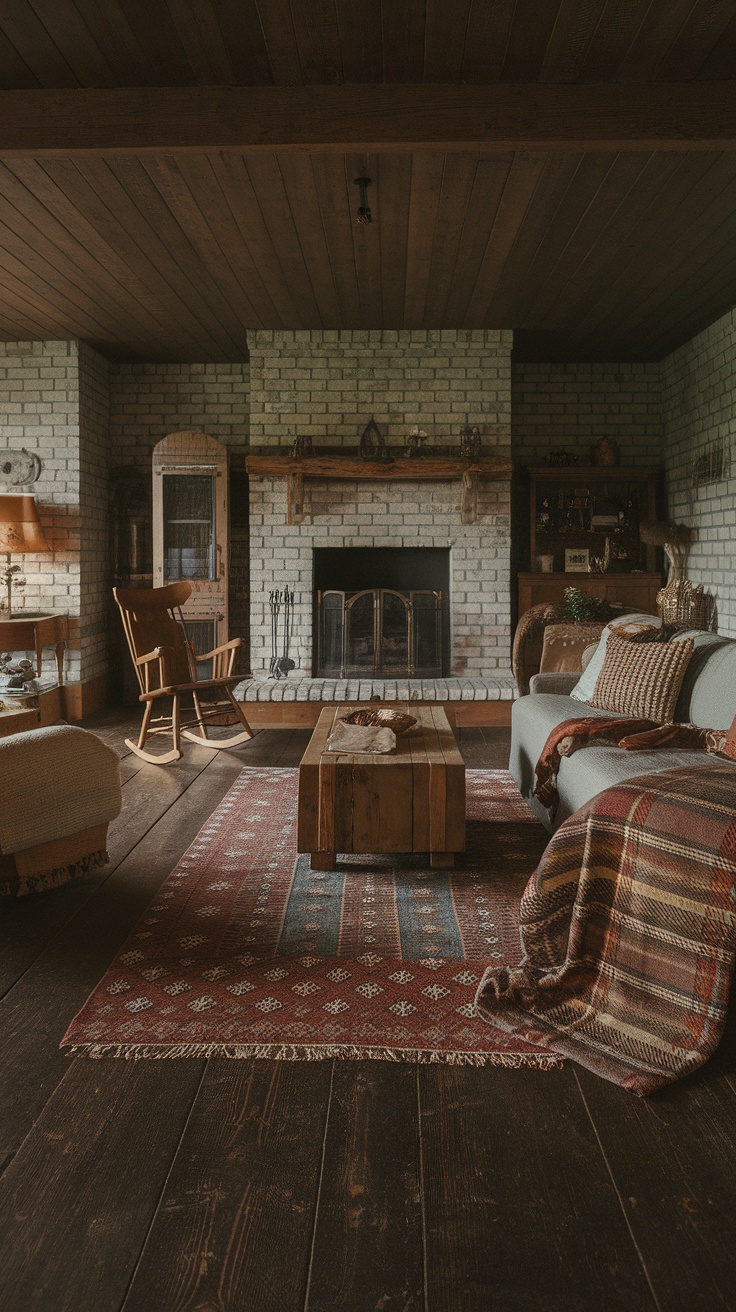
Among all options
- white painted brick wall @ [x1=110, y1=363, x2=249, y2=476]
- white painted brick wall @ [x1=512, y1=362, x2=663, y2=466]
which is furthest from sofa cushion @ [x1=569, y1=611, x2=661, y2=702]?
white painted brick wall @ [x1=110, y1=363, x2=249, y2=476]

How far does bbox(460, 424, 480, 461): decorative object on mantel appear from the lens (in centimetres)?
635

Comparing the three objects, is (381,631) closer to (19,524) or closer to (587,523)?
(587,523)

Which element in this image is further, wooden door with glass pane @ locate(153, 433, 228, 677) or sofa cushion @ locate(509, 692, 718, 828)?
wooden door with glass pane @ locate(153, 433, 228, 677)

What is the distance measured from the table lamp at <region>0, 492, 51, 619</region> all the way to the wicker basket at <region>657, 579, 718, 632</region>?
4.45 m

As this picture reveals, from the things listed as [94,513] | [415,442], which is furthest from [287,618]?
[94,513]

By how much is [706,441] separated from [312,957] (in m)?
5.03

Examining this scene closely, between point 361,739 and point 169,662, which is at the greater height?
point 169,662

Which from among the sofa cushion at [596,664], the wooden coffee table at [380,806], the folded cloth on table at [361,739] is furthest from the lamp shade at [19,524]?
the sofa cushion at [596,664]

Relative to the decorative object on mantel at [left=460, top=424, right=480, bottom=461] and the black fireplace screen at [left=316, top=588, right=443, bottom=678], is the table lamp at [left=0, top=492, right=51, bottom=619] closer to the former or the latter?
the black fireplace screen at [left=316, top=588, right=443, bottom=678]

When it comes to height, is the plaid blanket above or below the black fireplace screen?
below

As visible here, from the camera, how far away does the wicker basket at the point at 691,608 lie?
19.7 ft

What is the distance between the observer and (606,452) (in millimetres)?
6840

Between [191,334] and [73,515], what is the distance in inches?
63.5

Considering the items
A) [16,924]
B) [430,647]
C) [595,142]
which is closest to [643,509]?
[430,647]
